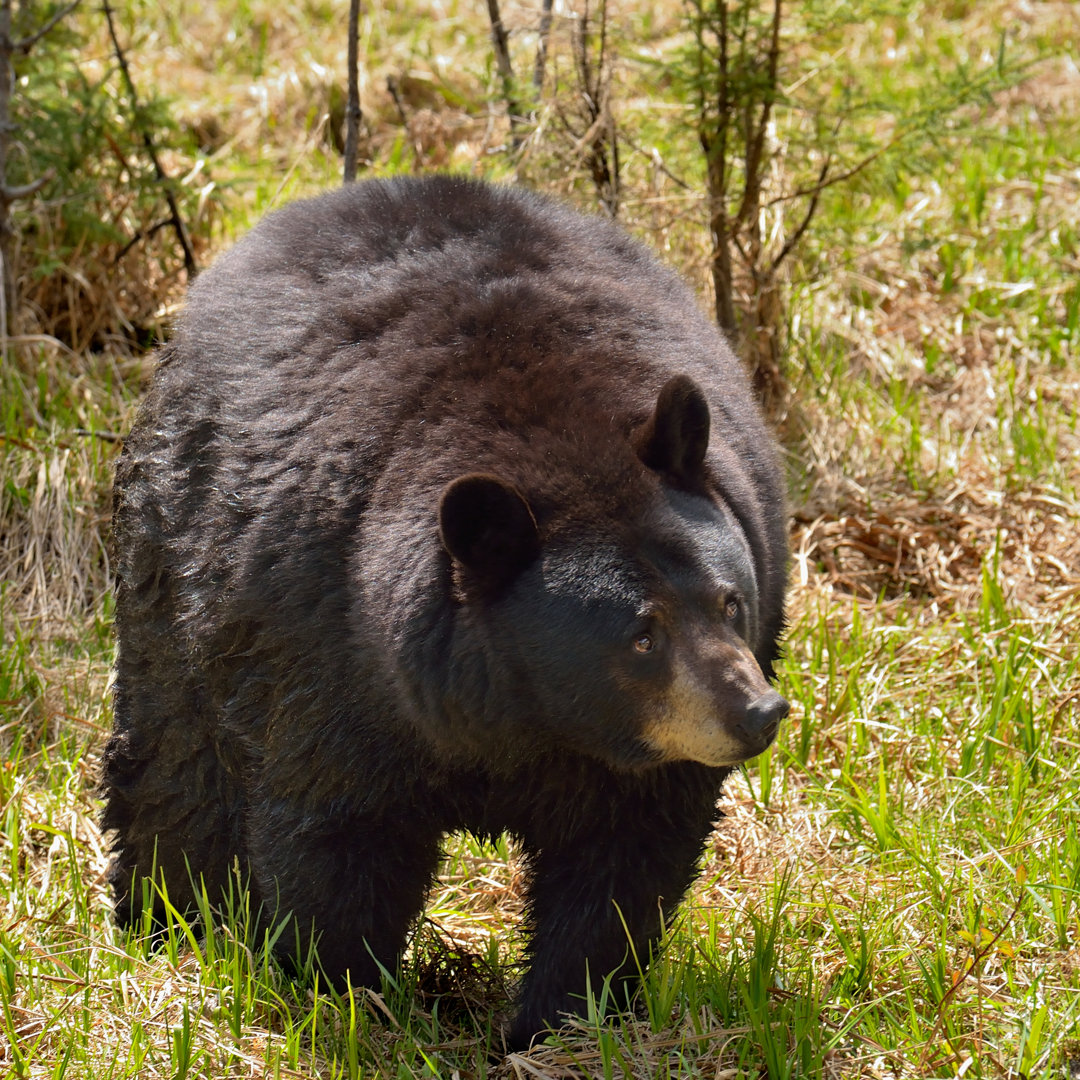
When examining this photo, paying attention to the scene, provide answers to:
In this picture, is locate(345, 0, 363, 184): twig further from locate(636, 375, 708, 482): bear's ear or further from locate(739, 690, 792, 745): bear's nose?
locate(739, 690, 792, 745): bear's nose

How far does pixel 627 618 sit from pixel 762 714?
0.35 m

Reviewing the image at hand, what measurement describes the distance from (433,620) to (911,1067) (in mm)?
1523

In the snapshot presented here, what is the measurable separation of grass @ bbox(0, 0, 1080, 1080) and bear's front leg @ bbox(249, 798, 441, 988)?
0.13m

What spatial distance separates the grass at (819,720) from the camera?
3.58 meters

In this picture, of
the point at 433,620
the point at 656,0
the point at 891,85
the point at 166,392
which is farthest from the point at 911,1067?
the point at 656,0

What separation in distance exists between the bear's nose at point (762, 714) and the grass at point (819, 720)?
0.82 m

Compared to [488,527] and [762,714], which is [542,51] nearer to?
[488,527]

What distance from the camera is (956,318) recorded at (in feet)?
25.9

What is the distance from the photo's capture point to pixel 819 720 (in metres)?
5.18

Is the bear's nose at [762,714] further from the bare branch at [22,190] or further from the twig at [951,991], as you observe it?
the bare branch at [22,190]

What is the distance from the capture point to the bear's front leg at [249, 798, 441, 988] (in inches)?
142

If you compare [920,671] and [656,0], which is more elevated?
[656,0]

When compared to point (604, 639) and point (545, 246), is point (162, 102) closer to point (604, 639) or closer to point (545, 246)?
point (545, 246)

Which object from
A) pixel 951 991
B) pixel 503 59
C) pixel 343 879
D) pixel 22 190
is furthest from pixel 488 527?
pixel 503 59
